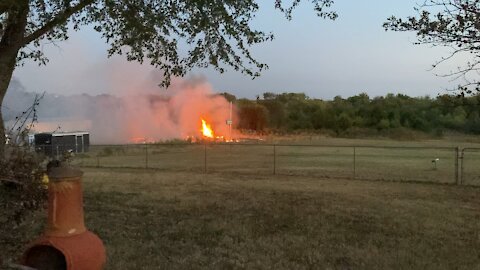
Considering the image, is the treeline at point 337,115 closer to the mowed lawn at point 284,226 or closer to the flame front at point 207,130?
the flame front at point 207,130

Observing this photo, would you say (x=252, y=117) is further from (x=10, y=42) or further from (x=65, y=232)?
(x=65, y=232)

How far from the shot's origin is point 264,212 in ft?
36.3

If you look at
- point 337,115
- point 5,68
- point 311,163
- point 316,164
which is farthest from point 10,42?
point 337,115

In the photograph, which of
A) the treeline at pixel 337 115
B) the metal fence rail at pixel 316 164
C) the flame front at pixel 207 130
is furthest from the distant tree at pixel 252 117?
the metal fence rail at pixel 316 164

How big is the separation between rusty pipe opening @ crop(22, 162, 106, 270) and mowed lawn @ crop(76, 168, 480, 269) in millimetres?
2886

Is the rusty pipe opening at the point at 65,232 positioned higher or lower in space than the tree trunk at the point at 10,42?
lower

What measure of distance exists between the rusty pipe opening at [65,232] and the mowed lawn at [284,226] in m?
2.89

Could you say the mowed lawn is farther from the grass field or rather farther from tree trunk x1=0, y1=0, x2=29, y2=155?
the grass field

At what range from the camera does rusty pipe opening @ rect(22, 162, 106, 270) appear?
3.91m

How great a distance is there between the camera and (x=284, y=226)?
958 centimetres

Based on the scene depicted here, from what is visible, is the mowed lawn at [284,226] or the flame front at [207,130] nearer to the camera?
the mowed lawn at [284,226]

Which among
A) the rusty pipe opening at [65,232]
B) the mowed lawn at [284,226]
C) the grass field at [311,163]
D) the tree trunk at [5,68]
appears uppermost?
the tree trunk at [5,68]

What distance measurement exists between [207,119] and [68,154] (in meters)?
57.4

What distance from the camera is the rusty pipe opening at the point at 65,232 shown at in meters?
3.91
